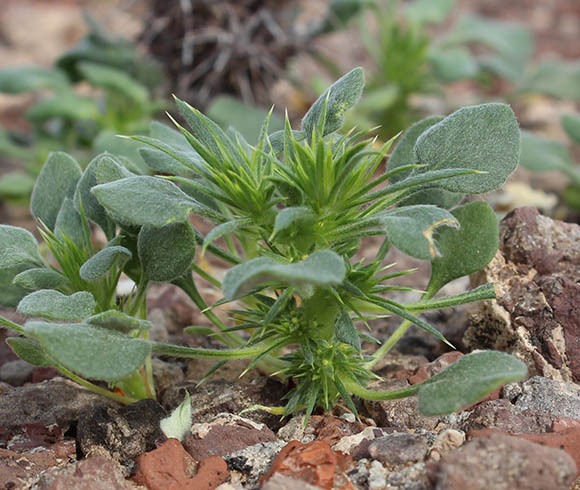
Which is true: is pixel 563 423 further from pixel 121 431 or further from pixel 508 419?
pixel 121 431

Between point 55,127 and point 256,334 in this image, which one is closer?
point 256,334

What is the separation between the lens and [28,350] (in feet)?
5.01

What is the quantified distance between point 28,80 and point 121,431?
7.67 ft

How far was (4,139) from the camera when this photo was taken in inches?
136

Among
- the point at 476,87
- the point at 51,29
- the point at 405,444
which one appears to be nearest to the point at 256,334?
the point at 405,444

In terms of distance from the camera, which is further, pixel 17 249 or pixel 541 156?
pixel 541 156

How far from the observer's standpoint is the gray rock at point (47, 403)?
166 cm

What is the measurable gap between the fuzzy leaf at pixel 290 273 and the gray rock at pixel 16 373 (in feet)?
3.30

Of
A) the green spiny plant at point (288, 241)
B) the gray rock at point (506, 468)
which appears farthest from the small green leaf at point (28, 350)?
the gray rock at point (506, 468)

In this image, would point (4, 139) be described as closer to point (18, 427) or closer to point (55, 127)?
point (55, 127)

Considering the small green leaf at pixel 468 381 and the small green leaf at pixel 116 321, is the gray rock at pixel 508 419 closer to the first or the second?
Answer: the small green leaf at pixel 468 381

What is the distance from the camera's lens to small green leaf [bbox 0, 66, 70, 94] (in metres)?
3.36

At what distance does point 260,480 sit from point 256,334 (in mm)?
321

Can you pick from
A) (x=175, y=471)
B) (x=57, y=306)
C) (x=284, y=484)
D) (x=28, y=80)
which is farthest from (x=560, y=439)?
(x=28, y=80)
